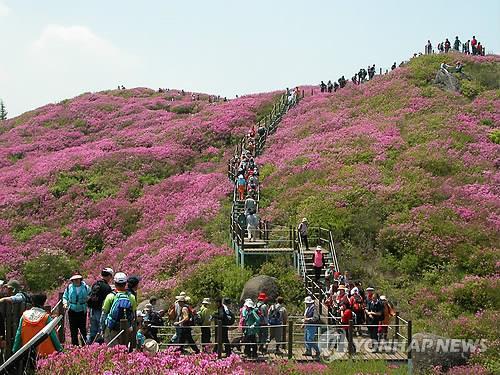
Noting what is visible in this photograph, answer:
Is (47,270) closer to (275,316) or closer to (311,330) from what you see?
(275,316)

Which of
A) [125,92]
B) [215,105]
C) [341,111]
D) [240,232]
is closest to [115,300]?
[240,232]

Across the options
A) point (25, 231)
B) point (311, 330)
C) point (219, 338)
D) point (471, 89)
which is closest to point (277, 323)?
point (311, 330)

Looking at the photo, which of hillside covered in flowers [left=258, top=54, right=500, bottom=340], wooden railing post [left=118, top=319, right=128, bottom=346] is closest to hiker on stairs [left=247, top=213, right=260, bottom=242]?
hillside covered in flowers [left=258, top=54, right=500, bottom=340]

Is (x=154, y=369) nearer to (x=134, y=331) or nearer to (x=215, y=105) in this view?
(x=134, y=331)

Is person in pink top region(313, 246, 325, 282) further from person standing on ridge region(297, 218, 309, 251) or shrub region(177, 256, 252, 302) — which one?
shrub region(177, 256, 252, 302)

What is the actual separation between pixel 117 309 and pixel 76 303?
7.51 feet

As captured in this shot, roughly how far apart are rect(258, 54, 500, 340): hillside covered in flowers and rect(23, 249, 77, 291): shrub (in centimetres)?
1041

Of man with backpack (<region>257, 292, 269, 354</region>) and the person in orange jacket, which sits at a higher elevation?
the person in orange jacket

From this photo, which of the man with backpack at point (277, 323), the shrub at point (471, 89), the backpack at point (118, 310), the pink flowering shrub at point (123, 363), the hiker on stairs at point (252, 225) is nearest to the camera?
the pink flowering shrub at point (123, 363)

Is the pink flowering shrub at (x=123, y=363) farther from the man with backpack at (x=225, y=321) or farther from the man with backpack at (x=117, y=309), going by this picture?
the man with backpack at (x=225, y=321)

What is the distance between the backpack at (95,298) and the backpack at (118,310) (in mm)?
1558

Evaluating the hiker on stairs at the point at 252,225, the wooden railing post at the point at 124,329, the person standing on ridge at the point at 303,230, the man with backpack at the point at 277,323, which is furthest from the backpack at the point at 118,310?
the hiker on stairs at the point at 252,225

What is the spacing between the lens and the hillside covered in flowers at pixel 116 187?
28.5 metres

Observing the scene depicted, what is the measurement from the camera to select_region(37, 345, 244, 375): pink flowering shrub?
29.9 feet
